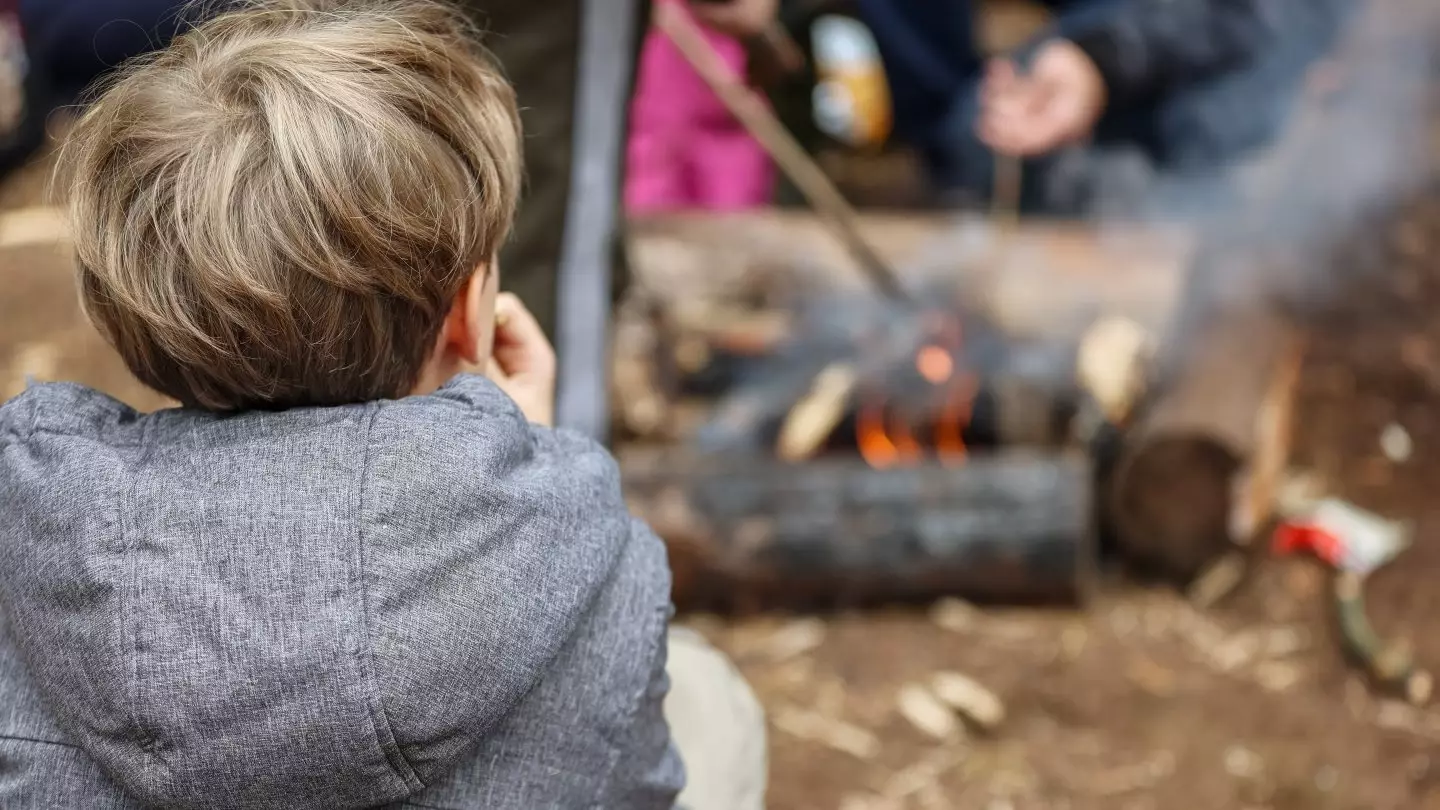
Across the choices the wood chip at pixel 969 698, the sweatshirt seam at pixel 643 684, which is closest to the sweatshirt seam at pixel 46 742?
the sweatshirt seam at pixel 643 684

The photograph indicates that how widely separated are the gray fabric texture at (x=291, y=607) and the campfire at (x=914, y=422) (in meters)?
1.24

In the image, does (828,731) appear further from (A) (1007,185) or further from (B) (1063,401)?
(A) (1007,185)

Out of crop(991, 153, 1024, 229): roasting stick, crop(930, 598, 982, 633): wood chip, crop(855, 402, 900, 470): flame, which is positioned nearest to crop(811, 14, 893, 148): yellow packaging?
crop(991, 153, 1024, 229): roasting stick

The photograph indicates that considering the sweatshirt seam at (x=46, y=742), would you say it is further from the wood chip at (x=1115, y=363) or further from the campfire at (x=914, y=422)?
the wood chip at (x=1115, y=363)

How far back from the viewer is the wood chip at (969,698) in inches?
75.5

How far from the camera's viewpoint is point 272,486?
0.81 m

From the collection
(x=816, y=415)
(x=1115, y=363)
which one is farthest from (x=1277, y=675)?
(x=816, y=415)

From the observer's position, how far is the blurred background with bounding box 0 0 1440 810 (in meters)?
1.92

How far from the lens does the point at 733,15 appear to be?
2045 millimetres

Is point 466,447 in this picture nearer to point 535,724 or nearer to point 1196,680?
point 535,724

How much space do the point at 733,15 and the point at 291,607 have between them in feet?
4.89

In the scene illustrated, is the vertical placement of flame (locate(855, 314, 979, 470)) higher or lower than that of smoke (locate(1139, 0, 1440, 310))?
lower

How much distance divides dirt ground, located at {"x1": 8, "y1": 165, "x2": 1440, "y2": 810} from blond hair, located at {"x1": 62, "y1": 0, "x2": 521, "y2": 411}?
44.8 inches

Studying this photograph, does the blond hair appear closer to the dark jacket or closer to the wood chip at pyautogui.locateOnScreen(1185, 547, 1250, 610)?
the wood chip at pyautogui.locateOnScreen(1185, 547, 1250, 610)
